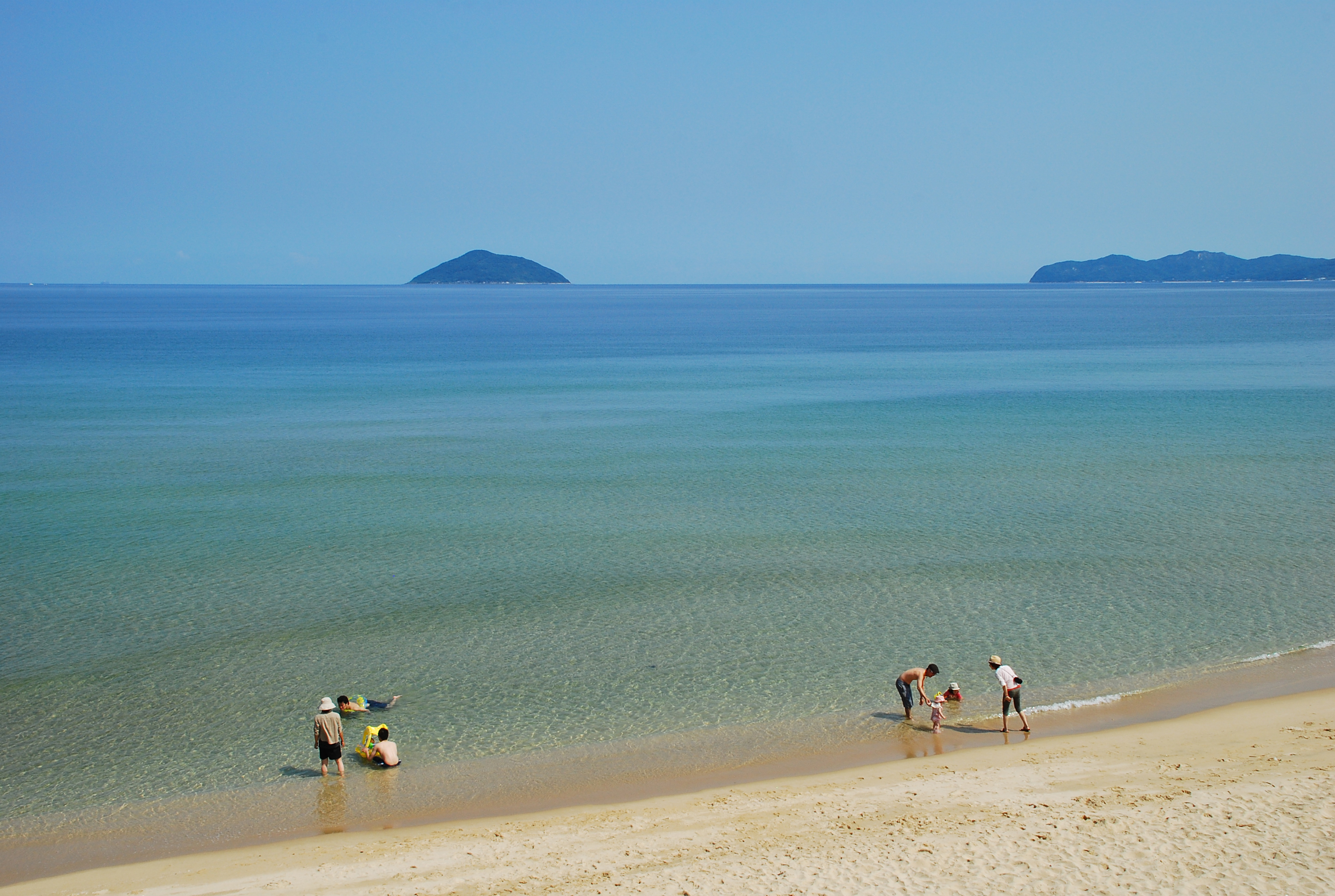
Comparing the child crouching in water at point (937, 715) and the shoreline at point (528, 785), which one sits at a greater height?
→ the child crouching in water at point (937, 715)

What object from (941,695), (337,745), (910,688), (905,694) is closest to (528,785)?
(337,745)

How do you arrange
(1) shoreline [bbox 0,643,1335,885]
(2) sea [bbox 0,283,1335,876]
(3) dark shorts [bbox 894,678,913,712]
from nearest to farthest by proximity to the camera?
(1) shoreline [bbox 0,643,1335,885], (2) sea [bbox 0,283,1335,876], (3) dark shorts [bbox 894,678,913,712]

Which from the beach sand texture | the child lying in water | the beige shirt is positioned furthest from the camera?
the child lying in water

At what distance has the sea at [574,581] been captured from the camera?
15.7 m

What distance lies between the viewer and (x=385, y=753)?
1522 cm

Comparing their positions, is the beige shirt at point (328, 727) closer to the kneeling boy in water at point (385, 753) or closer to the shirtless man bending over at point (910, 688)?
the kneeling boy in water at point (385, 753)

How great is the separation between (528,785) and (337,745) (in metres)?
2.91

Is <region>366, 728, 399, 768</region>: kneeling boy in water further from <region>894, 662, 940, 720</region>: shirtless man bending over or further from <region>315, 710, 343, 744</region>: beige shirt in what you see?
<region>894, 662, 940, 720</region>: shirtless man bending over

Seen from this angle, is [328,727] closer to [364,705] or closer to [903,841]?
[364,705]

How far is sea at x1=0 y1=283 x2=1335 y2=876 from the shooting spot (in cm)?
1574

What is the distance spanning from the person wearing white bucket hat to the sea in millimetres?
492

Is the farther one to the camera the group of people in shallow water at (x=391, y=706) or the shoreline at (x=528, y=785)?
the group of people in shallow water at (x=391, y=706)

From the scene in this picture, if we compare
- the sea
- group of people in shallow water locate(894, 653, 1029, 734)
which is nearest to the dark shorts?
group of people in shallow water locate(894, 653, 1029, 734)

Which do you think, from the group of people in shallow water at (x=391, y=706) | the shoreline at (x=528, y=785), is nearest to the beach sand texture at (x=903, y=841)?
the shoreline at (x=528, y=785)
